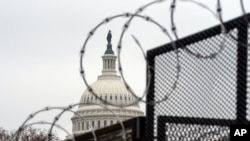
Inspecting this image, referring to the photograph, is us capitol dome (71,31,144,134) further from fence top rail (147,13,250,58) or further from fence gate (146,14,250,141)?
fence gate (146,14,250,141)

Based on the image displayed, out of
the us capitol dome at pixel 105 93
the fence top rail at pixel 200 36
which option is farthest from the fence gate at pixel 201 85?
the us capitol dome at pixel 105 93

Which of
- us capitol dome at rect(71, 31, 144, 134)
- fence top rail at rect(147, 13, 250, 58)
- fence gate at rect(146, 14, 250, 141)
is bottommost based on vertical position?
fence gate at rect(146, 14, 250, 141)

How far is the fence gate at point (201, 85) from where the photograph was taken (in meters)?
13.8

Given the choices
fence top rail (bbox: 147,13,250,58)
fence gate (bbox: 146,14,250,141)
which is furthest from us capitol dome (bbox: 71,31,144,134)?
fence gate (bbox: 146,14,250,141)

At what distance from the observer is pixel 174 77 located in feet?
49.6

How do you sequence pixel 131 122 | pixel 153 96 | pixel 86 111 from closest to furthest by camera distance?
pixel 153 96, pixel 131 122, pixel 86 111

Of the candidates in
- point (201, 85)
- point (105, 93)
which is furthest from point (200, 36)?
point (105, 93)

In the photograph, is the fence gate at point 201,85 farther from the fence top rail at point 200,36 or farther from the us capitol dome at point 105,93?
the us capitol dome at point 105,93

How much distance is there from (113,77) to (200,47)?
16965 centimetres

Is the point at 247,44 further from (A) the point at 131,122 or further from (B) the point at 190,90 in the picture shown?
(A) the point at 131,122

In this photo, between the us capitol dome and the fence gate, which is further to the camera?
the us capitol dome

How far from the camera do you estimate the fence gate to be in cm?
1381

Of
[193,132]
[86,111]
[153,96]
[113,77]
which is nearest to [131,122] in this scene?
[153,96]

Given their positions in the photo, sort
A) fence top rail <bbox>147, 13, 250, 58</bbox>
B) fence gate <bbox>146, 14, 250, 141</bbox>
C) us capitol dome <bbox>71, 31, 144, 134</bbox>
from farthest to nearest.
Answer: us capitol dome <bbox>71, 31, 144, 134</bbox> → fence top rail <bbox>147, 13, 250, 58</bbox> → fence gate <bbox>146, 14, 250, 141</bbox>
